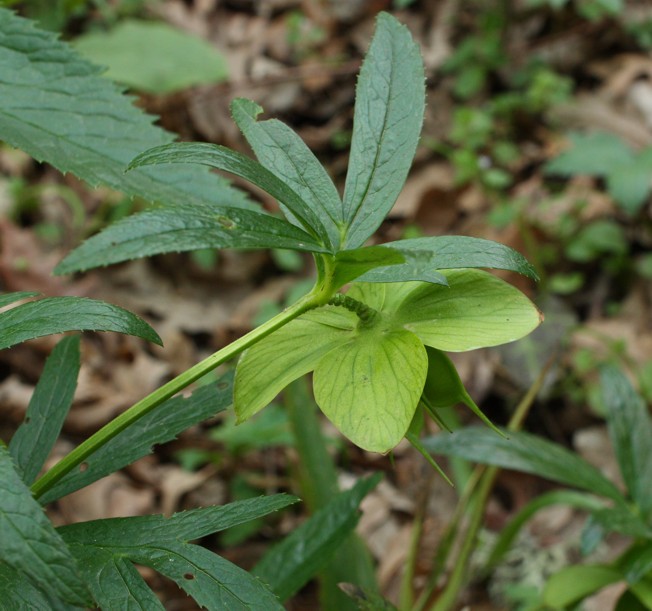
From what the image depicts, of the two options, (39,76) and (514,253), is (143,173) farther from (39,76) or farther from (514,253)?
(514,253)

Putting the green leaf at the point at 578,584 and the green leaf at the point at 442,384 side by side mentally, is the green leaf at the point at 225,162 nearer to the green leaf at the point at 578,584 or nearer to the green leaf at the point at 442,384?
the green leaf at the point at 442,384

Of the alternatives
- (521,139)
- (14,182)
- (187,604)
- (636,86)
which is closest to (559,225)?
(521,139)

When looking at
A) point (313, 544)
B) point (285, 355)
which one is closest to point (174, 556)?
point (285, 355)

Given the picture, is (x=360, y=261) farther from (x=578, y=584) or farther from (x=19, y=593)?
(x=578, y=584)

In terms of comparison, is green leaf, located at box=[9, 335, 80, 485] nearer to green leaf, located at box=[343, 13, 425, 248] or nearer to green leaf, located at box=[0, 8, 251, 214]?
green leaf, located at box=[0, 8, 251, 214]

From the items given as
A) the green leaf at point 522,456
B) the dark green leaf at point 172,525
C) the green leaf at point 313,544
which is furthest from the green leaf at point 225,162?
the green leaf at point 522,456

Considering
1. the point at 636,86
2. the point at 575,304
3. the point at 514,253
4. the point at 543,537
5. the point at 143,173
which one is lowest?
the point at 543,537
